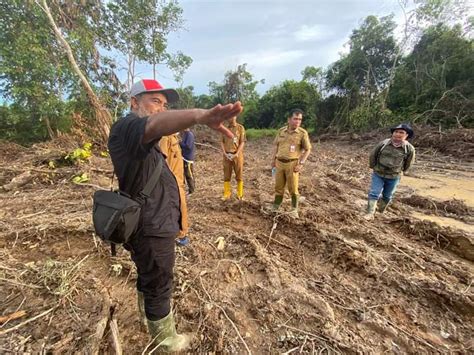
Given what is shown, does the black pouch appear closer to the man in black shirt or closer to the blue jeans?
the man in black shirt

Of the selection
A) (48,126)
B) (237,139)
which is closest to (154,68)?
(48,126)

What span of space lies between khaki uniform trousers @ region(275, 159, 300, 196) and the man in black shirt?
2.54 m

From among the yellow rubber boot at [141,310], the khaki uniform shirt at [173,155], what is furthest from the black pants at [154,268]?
the khaki uniform shirt at [173,155]

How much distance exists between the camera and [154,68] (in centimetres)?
1645

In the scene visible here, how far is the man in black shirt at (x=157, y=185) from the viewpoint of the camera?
3.54 ft

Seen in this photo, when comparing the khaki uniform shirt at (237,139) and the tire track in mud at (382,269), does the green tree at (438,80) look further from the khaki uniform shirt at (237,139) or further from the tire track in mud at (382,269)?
the khaki uniform shirt at (237,139)

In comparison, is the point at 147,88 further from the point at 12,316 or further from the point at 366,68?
the point at 366,68

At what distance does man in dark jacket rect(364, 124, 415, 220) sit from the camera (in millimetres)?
3697

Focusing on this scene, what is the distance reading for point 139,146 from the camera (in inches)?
43.8

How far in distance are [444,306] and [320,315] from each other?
1.15 metres

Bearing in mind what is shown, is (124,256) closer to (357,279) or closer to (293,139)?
(357,279)

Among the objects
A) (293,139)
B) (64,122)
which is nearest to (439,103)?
(293,139)

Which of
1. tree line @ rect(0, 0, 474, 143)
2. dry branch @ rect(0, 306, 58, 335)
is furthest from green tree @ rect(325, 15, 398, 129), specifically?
dry branch @ rect(0, 306, 58, 335)

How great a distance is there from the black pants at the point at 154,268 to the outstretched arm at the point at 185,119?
0.65 m
